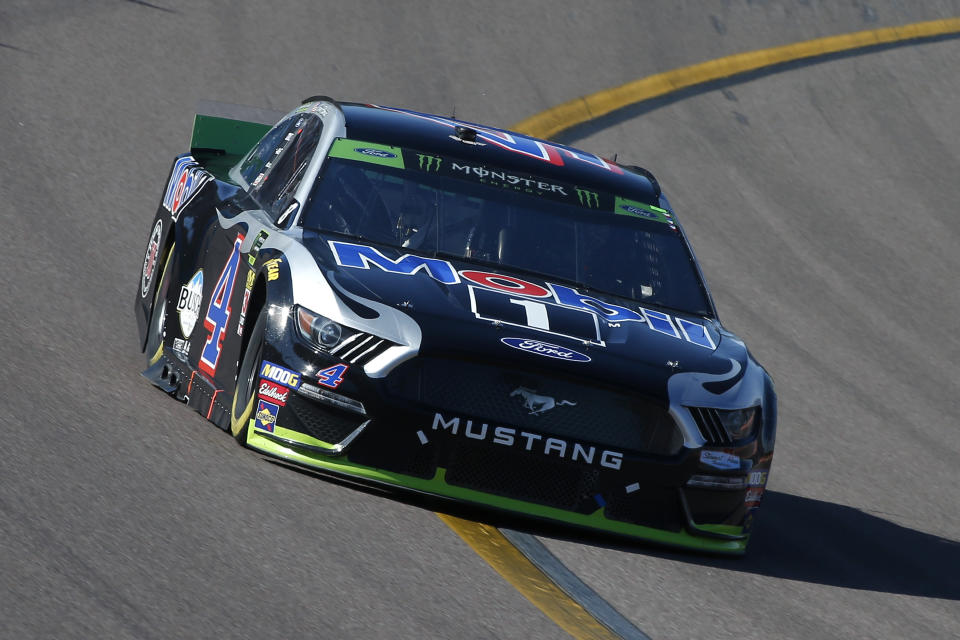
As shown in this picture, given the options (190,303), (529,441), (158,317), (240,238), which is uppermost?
(240,238)

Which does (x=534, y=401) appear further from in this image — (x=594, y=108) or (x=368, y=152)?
(x=594, y=108)

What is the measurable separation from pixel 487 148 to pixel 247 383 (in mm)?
1815

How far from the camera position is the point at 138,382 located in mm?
6891

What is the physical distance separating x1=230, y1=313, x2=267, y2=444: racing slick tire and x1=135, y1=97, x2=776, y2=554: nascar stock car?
0.05ft

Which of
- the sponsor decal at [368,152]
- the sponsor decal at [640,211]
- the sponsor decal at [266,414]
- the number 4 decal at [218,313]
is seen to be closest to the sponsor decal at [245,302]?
the number 4 decal at [218,313]

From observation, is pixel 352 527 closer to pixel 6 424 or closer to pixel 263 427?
pixel 263 427

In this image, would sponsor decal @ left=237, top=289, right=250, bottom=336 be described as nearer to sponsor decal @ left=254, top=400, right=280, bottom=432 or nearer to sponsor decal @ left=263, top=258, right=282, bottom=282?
sponsor decal @ left=263, top=258, right=282, bottom=282

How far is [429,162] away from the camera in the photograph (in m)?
6.71

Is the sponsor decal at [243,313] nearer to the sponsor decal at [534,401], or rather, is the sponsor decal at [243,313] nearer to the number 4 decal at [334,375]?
the number 4 decal at [334,375]

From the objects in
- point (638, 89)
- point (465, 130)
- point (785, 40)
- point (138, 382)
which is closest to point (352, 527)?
point (138, 382)

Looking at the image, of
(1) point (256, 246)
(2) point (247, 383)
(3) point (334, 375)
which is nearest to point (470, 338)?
(3) point (334, 375)

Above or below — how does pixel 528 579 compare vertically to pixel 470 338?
below

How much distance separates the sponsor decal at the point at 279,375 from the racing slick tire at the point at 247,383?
0.06m

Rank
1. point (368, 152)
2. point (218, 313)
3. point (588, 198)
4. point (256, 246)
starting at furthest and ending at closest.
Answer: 1. point (588, 198)
2. point (368, 152)
3. point (218, 313)
4. point (256, 246)
